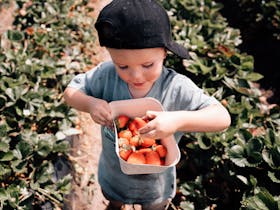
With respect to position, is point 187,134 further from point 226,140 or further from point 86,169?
point 86,169

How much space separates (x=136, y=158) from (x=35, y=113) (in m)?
1.37

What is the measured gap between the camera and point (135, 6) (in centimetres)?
133

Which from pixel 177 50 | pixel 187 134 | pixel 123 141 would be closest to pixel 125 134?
pixel 123 141

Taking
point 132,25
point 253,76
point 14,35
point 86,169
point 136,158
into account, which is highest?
point 132,25

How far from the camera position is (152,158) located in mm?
1546

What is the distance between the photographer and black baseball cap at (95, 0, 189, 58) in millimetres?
1313

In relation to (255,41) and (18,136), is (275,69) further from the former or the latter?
(18,136)

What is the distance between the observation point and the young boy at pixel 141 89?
1.33m

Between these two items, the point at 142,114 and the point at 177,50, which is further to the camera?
the point at 142,114

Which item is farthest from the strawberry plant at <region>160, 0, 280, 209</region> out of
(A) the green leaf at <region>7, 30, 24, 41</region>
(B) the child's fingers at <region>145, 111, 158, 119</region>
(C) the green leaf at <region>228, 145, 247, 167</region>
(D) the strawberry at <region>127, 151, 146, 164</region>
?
(A) the green leaf at <region>7, 30, 24, 41</region>

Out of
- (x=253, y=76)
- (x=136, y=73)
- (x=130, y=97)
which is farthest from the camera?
(x=253, y=76)

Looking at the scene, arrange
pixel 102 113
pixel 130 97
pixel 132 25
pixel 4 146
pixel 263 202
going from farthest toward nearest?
pixel 4 146, pixel 263 202, pixel 130 97, pixel 102 113, pixel 132 25

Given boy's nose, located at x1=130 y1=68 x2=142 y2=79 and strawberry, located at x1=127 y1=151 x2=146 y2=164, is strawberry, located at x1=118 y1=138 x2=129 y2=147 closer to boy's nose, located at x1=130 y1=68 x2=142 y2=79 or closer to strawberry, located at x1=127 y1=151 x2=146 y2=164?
strawberry, located at x1=127 y1=151 x2=146 y2=164

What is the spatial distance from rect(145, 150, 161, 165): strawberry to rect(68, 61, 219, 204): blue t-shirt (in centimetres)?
21
